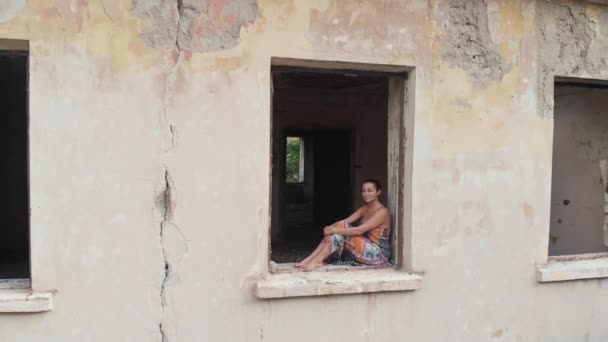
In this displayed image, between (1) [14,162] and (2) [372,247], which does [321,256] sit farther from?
(1) [14,162]

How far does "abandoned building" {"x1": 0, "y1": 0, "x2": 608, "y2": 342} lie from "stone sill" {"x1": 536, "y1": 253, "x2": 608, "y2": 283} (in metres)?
0.02

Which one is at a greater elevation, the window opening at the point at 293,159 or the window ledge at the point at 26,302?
the window opening at the point at 293,159

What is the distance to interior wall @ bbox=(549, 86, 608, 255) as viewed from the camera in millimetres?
5062

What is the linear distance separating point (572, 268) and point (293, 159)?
53.0ft

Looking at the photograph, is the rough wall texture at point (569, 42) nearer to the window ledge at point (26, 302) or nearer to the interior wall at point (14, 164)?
the window ledge at point (26, 302)

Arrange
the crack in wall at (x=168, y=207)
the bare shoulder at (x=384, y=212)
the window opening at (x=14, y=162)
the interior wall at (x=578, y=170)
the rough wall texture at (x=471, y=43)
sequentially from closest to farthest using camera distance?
the crack in wall at (x=168, y=207)
the rough wall texture at (x=471, y=43)
the bare shoulder at (x=384, y=212)
the interior wall at (x=578, y=170)
the window opening at (x=14, y=162)

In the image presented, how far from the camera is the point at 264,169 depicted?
333cm

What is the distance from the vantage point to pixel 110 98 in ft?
10.0

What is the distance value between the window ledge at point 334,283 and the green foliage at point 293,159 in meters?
15.1

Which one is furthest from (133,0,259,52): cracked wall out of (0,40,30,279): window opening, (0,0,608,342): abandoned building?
(0,40,30,279): window opening

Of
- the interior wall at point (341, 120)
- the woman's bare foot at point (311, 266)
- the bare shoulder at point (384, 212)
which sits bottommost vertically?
the woman's bare foot at point (311, 266)

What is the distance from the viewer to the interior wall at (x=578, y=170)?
506 centimetres

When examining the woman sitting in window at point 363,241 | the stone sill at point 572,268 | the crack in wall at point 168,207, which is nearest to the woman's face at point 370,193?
the woman sitting in window at point 363,241

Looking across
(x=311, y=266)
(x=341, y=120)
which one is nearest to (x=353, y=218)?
(x=311, y=266)
